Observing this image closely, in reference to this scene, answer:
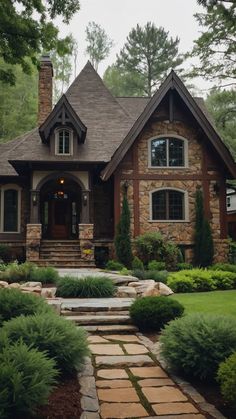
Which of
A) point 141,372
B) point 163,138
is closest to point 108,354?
point 141,372

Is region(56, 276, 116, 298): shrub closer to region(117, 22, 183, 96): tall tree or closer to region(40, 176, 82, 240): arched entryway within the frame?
region(40, 176, 82, 240): arched entryway

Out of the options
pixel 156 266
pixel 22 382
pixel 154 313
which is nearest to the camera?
pixel 22 382

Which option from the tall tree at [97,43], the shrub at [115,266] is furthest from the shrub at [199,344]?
the tall tree at [97,43]

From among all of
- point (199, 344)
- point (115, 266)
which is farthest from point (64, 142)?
point (199, 344)

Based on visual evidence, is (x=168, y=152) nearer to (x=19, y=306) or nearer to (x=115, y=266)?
(x=115, y=266)

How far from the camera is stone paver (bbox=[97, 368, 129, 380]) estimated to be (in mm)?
4398

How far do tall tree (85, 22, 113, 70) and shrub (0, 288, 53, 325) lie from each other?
34.8m

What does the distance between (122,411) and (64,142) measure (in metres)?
15.2

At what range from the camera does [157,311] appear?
6.49m

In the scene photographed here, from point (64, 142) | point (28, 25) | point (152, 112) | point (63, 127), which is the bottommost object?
point (28, 25)

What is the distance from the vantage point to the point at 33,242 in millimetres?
16344

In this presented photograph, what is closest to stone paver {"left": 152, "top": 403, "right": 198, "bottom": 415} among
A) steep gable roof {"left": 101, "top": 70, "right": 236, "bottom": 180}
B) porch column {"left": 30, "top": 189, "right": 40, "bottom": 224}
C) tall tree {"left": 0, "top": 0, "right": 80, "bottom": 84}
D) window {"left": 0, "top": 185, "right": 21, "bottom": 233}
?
tall tree {"left": 0, "top": 0, "right": 80, "bottom": 84}

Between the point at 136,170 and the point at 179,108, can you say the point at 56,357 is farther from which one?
the point at 179,108

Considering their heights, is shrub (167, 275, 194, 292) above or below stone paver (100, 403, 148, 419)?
above
